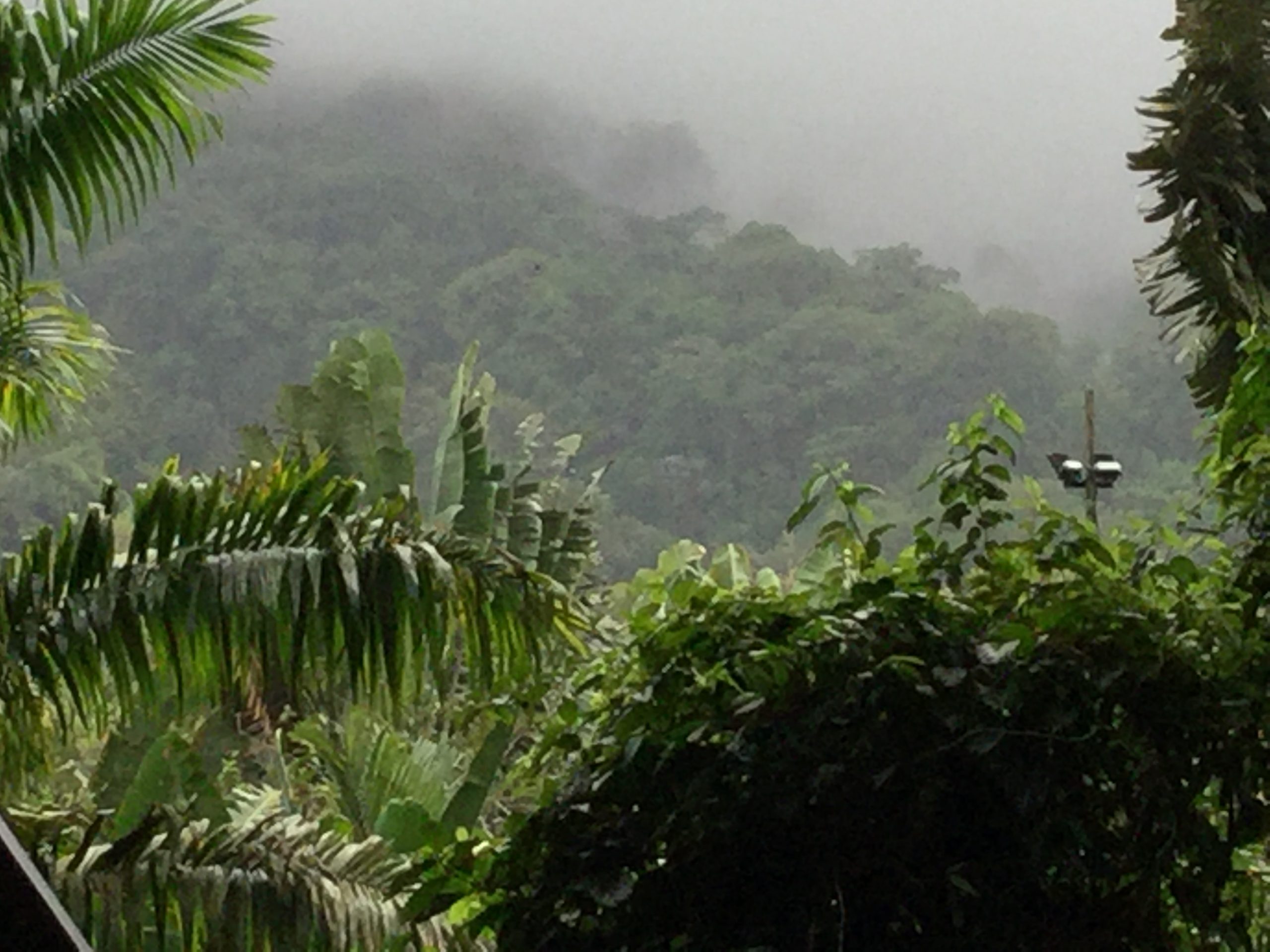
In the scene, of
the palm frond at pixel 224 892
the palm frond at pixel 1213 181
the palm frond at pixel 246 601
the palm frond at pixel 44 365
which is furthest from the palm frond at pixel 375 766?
the palm frond at pixel 1213 181

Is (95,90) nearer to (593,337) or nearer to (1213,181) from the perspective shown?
(1213,181)

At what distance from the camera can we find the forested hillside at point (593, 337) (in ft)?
48.8

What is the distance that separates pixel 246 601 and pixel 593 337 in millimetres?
16809

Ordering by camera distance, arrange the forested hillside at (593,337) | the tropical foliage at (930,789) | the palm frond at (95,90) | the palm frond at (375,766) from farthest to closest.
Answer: the forested hillside at (593,337) < the palm frond at (375,766) < the palm frond at (95,90) < the tropical foliage at (930,789)

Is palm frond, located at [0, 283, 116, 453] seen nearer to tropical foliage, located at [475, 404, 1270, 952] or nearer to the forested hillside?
tropical foliage, located at [475, 404, 1270, 952]

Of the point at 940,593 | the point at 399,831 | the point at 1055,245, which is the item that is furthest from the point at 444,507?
the point at 1055,245

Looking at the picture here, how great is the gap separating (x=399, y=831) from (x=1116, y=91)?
86.5 feet

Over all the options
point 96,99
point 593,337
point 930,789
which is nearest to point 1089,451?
point 96,99

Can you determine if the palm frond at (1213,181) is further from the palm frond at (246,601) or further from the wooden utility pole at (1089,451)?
the wooden utility pole at (1089,451)

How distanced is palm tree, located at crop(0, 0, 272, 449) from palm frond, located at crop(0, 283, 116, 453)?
326 mm

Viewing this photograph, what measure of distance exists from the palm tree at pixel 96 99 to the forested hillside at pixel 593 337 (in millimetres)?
9626

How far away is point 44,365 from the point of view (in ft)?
10.4

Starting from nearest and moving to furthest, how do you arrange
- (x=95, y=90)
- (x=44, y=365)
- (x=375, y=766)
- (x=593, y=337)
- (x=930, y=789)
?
1. (x=930, y=789)
2. (x=95, y=90)
3. (x=44, y=365)
4. (x=375, y=766)
5. (x=593, y=337)

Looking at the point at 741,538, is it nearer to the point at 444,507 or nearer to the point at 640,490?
the point at 640,490
